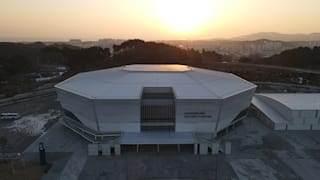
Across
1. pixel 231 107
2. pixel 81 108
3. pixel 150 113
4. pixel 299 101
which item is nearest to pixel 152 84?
pixel 150 113

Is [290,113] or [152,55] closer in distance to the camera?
[290,113]

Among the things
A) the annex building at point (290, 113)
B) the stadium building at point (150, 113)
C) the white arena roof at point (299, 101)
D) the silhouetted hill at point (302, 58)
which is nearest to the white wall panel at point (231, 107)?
the stadium building at point (150, 113)

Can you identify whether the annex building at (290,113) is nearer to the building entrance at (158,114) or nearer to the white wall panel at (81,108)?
the building entrance at (158,114)

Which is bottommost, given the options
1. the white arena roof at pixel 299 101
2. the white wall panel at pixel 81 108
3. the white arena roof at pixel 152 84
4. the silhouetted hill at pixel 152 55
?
the white arena roof at pixel 299 101

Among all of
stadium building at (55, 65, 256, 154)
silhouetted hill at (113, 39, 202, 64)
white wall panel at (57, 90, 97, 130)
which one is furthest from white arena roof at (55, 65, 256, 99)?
Result: silhouetted hill at (113, 39, 202, 64)

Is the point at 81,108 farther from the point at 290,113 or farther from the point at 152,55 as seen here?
the point at 152,55

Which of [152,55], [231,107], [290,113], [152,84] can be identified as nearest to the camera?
[231,107]
